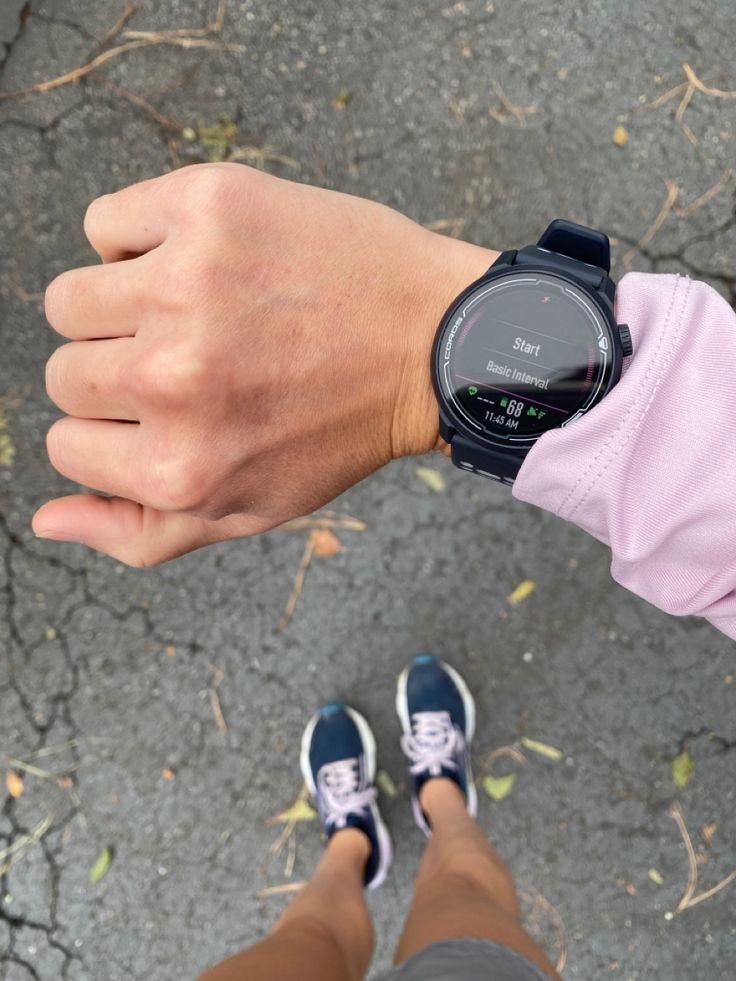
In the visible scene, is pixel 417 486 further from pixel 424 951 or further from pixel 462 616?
pixel 424 951

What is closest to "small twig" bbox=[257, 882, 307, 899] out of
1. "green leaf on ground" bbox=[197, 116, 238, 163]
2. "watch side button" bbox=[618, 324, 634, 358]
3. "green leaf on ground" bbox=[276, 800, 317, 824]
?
"green leaf on ground" bbox=[276, 800, 317, 824]

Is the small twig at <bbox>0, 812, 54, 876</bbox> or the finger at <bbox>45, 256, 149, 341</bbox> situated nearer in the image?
the finger at <bbox>45, 256, 149, 341</bbox>

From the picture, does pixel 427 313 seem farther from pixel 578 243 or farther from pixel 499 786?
pixel 499 786

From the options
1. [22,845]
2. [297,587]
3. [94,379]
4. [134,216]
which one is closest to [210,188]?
[134,216]

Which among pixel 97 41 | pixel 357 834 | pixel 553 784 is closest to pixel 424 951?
pixel 357 834

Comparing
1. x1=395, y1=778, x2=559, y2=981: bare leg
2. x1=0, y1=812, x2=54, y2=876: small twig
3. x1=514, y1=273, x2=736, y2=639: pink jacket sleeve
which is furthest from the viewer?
x1=0, y1=812, x2=54, y2=876: small twig

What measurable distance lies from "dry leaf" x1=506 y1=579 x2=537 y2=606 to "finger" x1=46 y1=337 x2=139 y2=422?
150 cm

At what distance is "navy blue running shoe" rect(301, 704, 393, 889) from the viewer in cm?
241

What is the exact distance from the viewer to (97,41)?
2434 millimetres

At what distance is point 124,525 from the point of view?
1551 millimetres

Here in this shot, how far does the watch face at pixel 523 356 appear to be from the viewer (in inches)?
53.2

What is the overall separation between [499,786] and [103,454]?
185 cm

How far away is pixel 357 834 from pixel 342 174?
229 cm

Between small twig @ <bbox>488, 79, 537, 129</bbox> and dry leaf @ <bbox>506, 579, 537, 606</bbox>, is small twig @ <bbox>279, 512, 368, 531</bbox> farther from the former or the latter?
small twig @ <bbox>488, 79, 537, 129</bbox>
